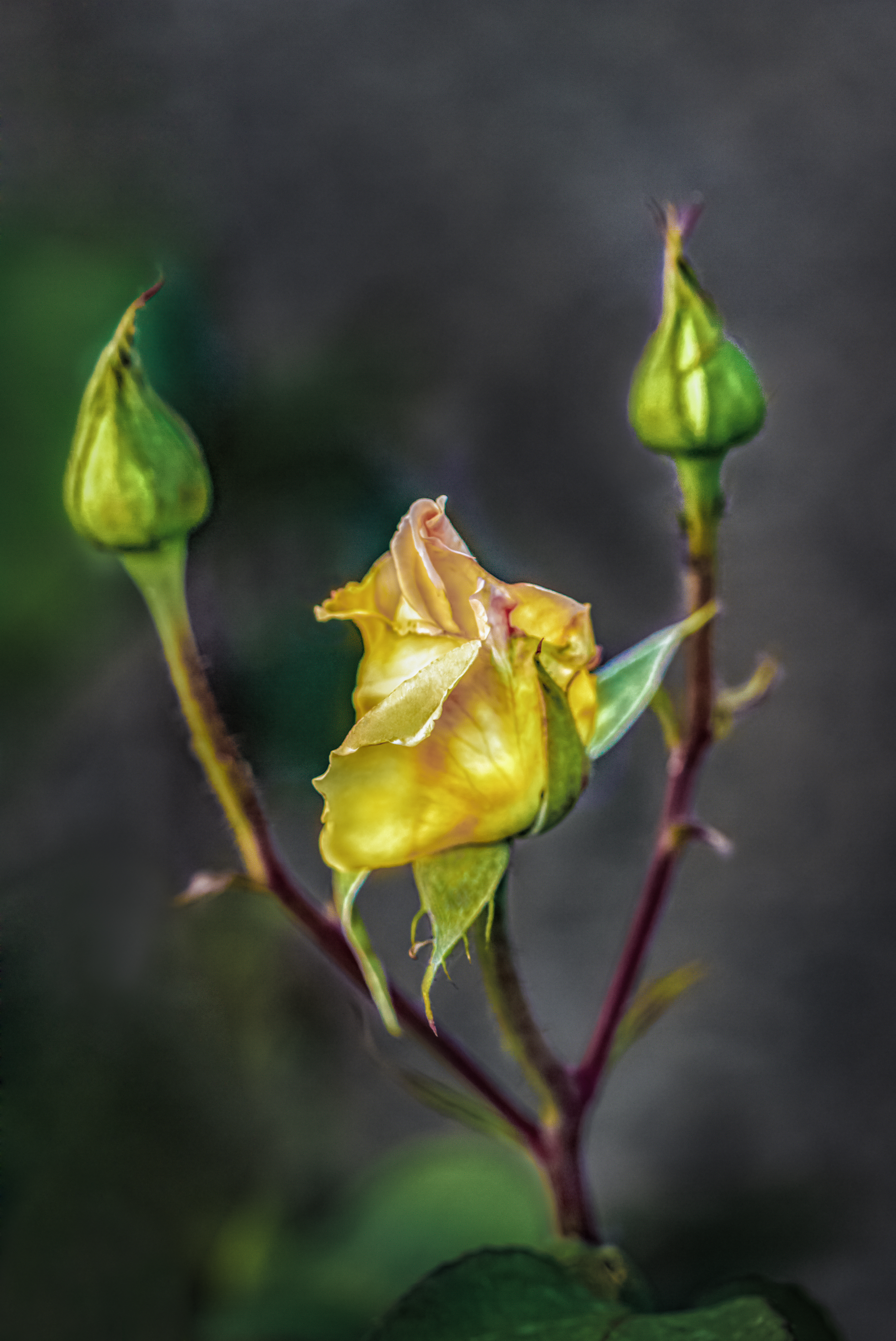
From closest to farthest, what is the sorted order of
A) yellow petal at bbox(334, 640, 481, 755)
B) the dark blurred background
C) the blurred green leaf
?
yellow petal at bbox(334, 640, 481, 755), the blurred green leaf, the dark blurred background

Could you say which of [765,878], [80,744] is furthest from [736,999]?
[80,744]

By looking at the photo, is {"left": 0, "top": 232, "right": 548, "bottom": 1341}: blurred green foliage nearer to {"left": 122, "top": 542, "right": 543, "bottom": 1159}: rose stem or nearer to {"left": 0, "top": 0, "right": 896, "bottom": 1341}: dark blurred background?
{"left": 0, "top": 0, "right": 896, "bottom": 1341}: dark blurred background

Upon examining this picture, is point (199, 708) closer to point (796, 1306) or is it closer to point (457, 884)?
point (457, 884)

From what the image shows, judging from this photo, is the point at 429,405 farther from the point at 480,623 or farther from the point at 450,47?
the point at 480,623

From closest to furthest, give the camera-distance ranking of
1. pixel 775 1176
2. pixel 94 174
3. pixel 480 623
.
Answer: pixel 480 623
pixel 775 1176
pixel 94 174

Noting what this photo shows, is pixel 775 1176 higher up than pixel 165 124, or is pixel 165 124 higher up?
pixel 165 124

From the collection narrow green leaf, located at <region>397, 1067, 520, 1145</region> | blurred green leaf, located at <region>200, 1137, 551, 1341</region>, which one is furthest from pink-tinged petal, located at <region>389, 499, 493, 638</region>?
blurred green leaf, located at <region>200, 1137, 551, 1341</region>

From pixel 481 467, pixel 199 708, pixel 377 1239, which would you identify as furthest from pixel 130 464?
pixel 481 467

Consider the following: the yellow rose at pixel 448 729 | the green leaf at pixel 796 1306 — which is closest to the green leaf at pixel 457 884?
the yellow rose at pixel 448 729
